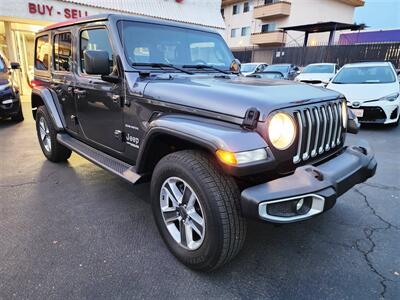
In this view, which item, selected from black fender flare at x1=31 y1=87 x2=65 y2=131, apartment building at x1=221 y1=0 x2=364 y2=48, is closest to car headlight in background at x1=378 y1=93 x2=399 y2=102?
black fender flare at x1=31 y1=87 x2=65 y2=131

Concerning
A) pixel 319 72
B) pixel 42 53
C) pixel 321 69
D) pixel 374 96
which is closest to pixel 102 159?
pixel 42 53

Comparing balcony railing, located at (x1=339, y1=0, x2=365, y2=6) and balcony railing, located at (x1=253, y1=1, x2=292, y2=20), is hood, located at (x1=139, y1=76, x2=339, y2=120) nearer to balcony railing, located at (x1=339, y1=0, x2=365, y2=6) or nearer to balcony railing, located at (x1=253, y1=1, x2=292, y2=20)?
balcony railing, located at (x1=253, y1=1, x2=292, y2=20)

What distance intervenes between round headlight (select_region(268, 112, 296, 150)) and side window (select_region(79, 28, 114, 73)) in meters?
1.69

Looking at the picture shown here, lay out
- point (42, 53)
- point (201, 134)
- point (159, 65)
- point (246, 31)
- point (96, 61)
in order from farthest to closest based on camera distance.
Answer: point (246, 31) < point (42, 53) < point (159, 65) < point (96, 61) < point (201, 134)

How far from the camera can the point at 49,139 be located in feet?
14.5

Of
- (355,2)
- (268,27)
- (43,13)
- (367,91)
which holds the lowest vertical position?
(367,91)

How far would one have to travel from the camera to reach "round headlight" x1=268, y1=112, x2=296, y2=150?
6.38ft

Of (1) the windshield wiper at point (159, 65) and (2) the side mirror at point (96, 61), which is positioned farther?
(1) the windshield wiper at point (159, 65)

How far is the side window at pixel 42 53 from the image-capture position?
419 centimetres

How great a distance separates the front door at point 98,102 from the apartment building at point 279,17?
27.8m

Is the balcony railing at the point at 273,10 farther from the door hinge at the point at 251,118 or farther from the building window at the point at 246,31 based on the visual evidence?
the door hinge at the point at 251,118

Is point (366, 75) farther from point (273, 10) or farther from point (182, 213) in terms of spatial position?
point (273, 10)

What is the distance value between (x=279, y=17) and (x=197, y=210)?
107 ft

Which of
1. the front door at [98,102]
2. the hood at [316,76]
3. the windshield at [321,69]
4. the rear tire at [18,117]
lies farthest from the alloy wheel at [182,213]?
the windshield at [321,69]
